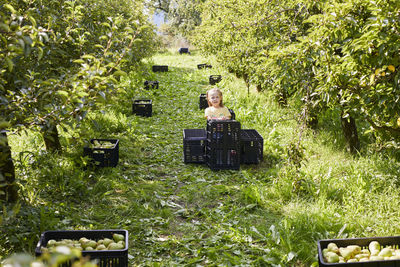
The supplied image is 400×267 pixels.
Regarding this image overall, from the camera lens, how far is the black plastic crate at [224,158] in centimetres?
629

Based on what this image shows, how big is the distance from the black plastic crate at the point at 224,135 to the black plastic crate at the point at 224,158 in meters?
0.08

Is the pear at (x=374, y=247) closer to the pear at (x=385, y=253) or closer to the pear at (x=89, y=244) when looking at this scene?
the pear at (x=385, y=253)

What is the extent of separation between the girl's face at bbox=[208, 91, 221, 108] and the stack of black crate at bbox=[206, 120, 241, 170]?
34.2 inches

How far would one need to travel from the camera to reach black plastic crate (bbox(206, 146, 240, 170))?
6.29 metres

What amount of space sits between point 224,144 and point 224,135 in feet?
0.49

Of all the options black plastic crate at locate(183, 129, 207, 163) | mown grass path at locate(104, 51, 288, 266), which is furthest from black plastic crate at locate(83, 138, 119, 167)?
black plastic crate at locate(183, 129, 207, 163)

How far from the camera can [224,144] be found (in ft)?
20.6

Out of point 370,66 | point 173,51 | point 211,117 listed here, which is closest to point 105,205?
point 211,117

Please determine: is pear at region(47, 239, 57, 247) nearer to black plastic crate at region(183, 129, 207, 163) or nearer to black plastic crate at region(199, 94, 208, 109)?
black plastic crate at region(183, 129, 207, 163)

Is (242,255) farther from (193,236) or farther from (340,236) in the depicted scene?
(340,236)

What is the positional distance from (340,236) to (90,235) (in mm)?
2477

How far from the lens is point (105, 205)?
4.88m

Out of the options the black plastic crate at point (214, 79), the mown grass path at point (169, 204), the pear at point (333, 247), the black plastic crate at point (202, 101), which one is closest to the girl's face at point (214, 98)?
the mown grass path at point (169, 204)

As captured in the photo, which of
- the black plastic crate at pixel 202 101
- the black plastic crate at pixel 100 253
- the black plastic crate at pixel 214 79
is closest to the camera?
the black plastic crate at pixel 100 253
